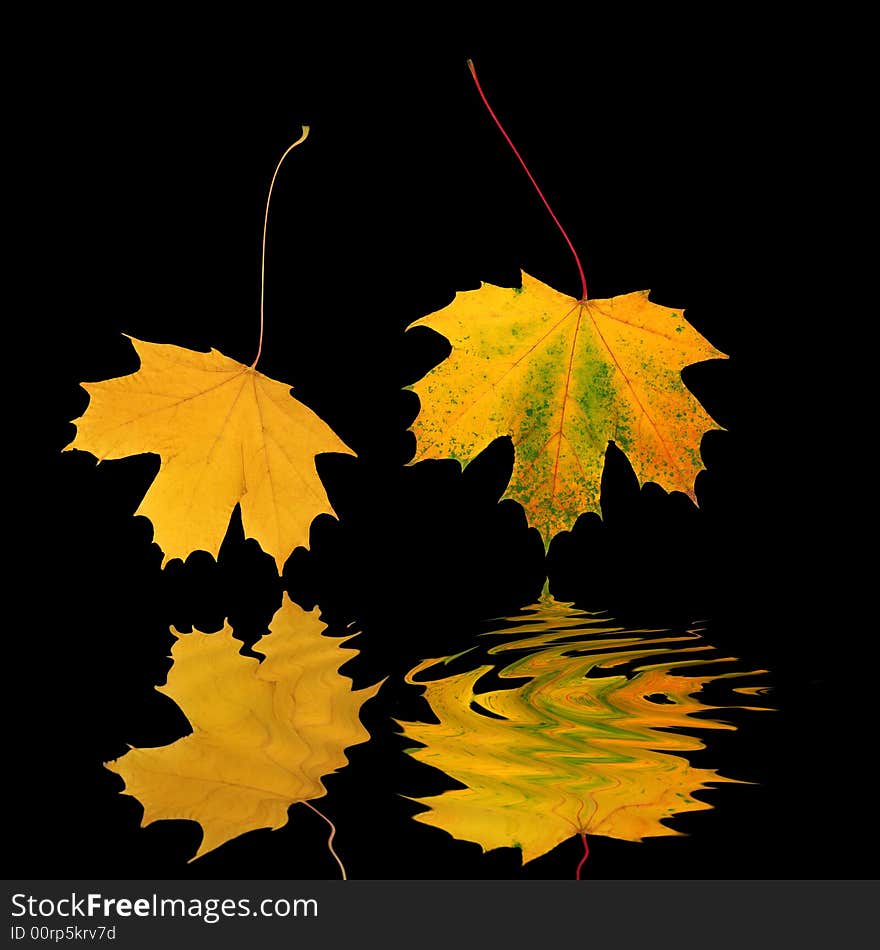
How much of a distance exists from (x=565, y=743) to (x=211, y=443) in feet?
3.34

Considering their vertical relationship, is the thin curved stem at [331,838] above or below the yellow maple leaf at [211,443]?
below

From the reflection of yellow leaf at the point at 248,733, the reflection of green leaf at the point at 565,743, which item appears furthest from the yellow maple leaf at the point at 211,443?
the reflection of green leaf at the point at 565,743

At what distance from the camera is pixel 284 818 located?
5.09 ft

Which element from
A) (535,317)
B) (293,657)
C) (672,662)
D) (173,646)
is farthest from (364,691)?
(535,317)

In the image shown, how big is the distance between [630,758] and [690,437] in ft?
2.99

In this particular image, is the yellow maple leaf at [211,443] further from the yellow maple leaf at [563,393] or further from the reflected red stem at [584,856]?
the reflected red stem at [584,856]

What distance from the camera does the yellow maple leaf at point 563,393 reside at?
96.6 inches

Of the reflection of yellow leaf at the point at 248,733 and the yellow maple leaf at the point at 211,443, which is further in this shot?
the yellow maple leaf at the point at 211,443

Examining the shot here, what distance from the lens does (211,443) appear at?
2428 mm

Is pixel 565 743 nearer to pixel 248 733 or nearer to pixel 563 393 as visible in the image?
pixel 248 733

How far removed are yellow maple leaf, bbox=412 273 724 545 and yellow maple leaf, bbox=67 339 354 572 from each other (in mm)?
280

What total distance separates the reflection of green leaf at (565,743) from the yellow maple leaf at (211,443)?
520 mm

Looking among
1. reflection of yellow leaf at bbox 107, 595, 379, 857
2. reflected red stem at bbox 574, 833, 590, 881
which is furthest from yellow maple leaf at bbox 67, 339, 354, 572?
reflected red stem at bbox 574, 833, 590, 881

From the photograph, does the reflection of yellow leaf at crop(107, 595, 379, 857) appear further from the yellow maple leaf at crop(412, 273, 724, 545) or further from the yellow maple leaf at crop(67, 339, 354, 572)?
the yellow maple leaf at crop(412, 273, 724, 545)
